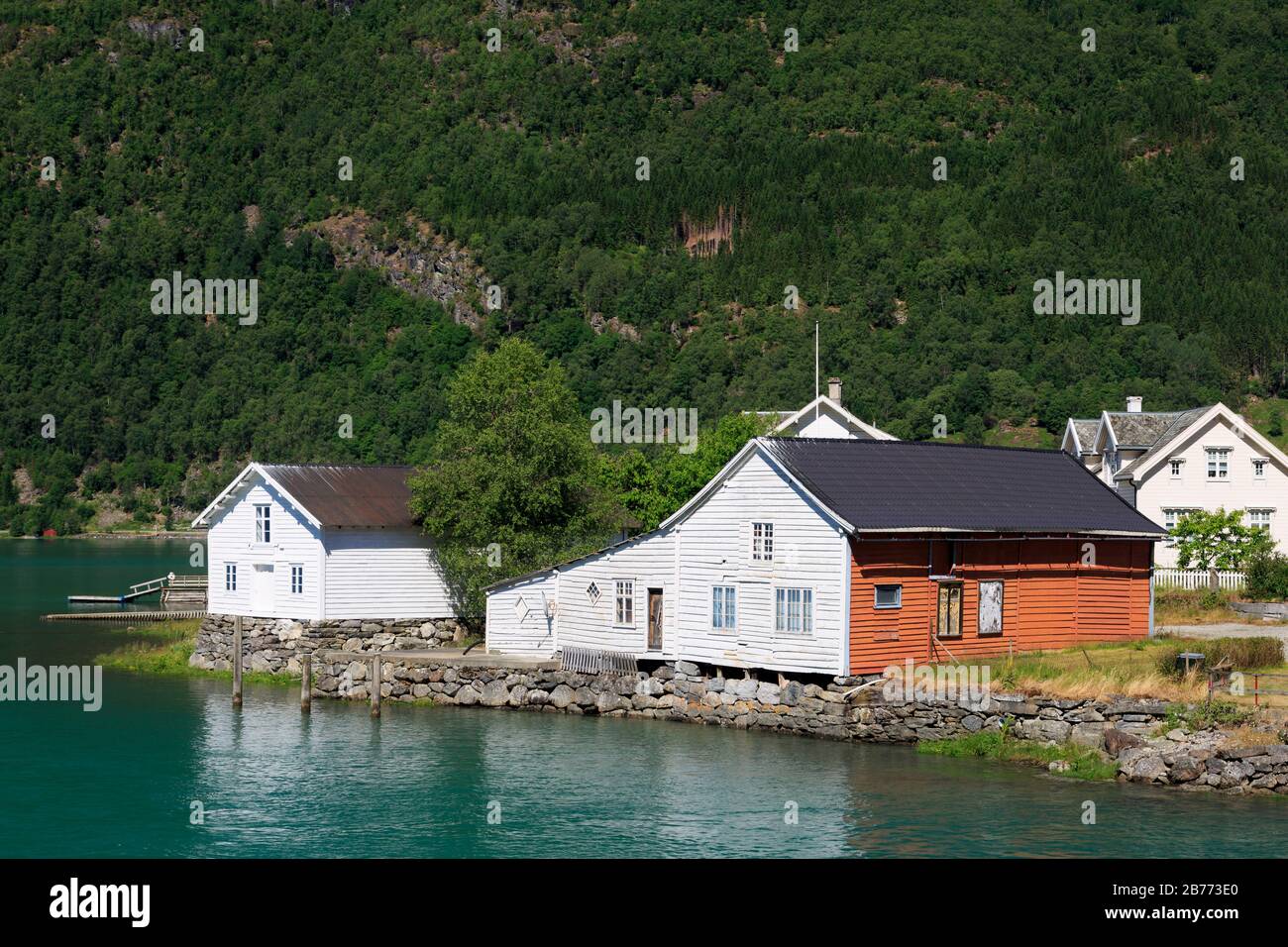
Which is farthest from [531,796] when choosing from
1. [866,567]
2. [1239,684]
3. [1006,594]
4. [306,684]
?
[1239,684]

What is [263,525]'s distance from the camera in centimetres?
6594

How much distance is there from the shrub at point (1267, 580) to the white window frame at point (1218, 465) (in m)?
15.4

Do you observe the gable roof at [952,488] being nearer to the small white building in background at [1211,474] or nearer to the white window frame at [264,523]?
the white window frame at [264,523]

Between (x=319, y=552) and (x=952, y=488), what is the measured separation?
77.7 feet

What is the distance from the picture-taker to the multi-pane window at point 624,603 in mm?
53938

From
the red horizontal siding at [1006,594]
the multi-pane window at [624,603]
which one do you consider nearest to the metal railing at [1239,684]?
the red horizontal siding at [1006,594]

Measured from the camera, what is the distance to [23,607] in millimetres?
106688

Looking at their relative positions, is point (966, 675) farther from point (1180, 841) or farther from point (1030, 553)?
point (1180, 841)

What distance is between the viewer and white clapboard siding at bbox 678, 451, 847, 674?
4809 centimetres

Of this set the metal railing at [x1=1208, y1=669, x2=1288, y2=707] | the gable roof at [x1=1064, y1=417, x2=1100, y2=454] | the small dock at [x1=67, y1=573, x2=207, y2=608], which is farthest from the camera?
the small dock at [x1=67, y1=573, x2=207, y2=608]

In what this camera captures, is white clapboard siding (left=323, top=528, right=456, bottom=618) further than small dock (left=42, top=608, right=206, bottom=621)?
No

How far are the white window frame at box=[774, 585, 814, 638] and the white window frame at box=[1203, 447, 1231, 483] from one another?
3896 cm

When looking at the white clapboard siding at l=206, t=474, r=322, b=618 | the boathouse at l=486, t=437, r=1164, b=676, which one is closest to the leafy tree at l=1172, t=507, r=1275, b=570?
the boathouse at l=486, t=437, r=1164, b=676

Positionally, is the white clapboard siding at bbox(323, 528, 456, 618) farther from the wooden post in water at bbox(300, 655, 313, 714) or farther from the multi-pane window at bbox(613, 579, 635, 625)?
the multi-pane window at bbox(613, 579, 635, 625)
